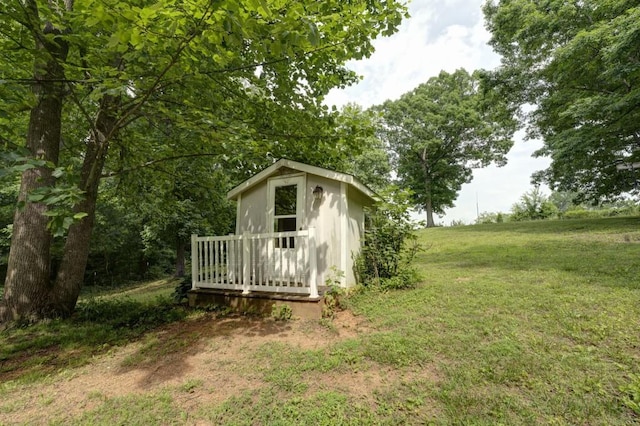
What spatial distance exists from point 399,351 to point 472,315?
4.56 feet

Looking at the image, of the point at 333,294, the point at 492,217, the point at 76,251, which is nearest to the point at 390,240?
the point at 333,294

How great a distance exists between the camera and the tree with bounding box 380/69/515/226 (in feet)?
76.3

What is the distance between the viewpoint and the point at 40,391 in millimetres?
2828

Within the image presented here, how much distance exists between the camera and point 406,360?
2941 mm

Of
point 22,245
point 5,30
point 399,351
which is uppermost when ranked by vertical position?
point 5,30

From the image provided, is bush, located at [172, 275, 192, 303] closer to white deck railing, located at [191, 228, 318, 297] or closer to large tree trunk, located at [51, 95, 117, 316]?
white deck railing, located at [191, 228, 318, 297]

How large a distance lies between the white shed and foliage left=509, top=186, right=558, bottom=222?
1804cm

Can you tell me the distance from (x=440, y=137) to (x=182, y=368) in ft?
82.7

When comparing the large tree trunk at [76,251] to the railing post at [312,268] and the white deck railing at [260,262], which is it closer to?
the white deck railing at [260,262]

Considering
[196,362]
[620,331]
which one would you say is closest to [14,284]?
[196,362]

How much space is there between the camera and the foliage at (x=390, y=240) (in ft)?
17.9

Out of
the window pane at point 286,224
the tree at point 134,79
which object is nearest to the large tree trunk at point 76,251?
the tree at point 134,79

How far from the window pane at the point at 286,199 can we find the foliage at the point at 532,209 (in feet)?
60.7

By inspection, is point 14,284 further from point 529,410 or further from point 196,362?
point 529,410
